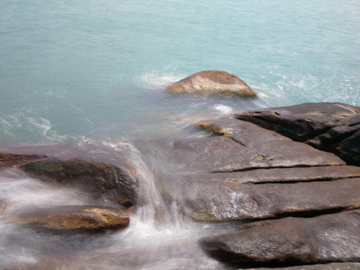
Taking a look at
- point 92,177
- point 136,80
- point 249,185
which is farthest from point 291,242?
point 136,80

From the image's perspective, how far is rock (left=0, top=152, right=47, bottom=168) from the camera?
5.89m

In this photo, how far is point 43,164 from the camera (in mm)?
5699

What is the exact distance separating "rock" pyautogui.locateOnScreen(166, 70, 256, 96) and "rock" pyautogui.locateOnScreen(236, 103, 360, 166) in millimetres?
2950

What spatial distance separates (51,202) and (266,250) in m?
3.72

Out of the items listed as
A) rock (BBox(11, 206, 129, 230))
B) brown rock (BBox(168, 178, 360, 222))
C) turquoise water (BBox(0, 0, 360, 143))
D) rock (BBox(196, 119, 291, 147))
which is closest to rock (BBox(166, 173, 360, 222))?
brown rock (BBox(168, 178, 360, 222))

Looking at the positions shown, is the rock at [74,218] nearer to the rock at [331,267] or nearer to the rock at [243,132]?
the rock at [331,267]

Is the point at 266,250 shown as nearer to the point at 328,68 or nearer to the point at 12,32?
the point at 328,68

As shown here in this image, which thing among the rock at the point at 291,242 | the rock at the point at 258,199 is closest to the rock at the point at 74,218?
the rock at the point at 258,199

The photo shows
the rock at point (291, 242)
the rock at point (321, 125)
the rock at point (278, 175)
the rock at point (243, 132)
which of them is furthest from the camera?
the rock at point (243, 132)

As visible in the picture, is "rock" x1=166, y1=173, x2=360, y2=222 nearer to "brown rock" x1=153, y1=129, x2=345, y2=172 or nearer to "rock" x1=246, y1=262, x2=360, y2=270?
"brown rock" x1=153, y1=129, x2=345, y2=172

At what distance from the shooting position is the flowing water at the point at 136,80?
4668 millimetres

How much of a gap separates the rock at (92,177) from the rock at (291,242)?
174 cm

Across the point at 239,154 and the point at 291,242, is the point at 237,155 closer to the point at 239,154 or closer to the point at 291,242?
the point at 239,154

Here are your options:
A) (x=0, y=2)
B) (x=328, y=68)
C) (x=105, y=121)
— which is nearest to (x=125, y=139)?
(x=105, y=121)
